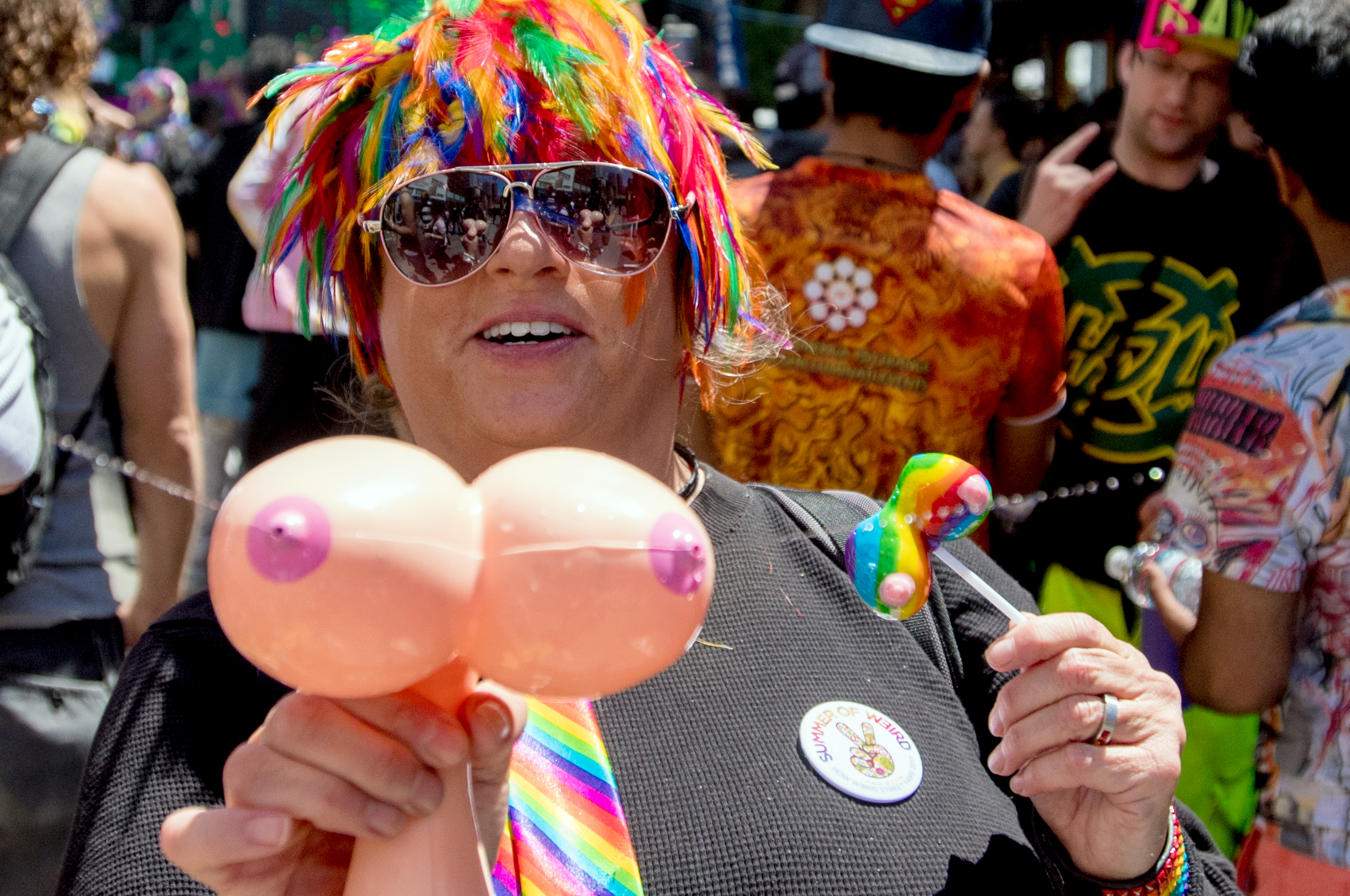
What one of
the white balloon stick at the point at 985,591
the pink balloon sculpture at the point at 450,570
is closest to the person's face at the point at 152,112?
the white balloon stick at the point at 985,591

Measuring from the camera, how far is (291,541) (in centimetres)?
78

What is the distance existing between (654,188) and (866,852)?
0.83 m

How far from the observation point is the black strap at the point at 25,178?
2.12 meters

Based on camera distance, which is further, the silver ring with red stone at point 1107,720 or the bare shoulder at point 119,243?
the bare shoulder at point 119,243

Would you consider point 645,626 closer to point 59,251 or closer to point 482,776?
point 482,776

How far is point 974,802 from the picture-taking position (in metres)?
1.42

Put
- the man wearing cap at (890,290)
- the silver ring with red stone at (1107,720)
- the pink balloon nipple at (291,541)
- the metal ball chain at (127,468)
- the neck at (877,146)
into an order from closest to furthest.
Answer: the pink balloon nipple at (291,541) → the silver ring with red stone at (1107,720) → the metal ball chain at (127,468) → the man wearing cap at (890,290) → the neck at (877,146)

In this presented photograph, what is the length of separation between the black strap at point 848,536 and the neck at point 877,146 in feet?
3.50

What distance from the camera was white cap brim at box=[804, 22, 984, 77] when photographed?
2.50m

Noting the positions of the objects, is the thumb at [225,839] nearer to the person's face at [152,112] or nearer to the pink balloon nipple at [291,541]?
the pink balloon nipple at [291,541]

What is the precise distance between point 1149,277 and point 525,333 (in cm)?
191

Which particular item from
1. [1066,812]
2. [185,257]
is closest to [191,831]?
[1066,812]

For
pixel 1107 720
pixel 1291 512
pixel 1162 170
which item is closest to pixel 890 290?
pixel 1291 512

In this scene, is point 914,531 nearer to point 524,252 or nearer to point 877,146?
point 524,252
